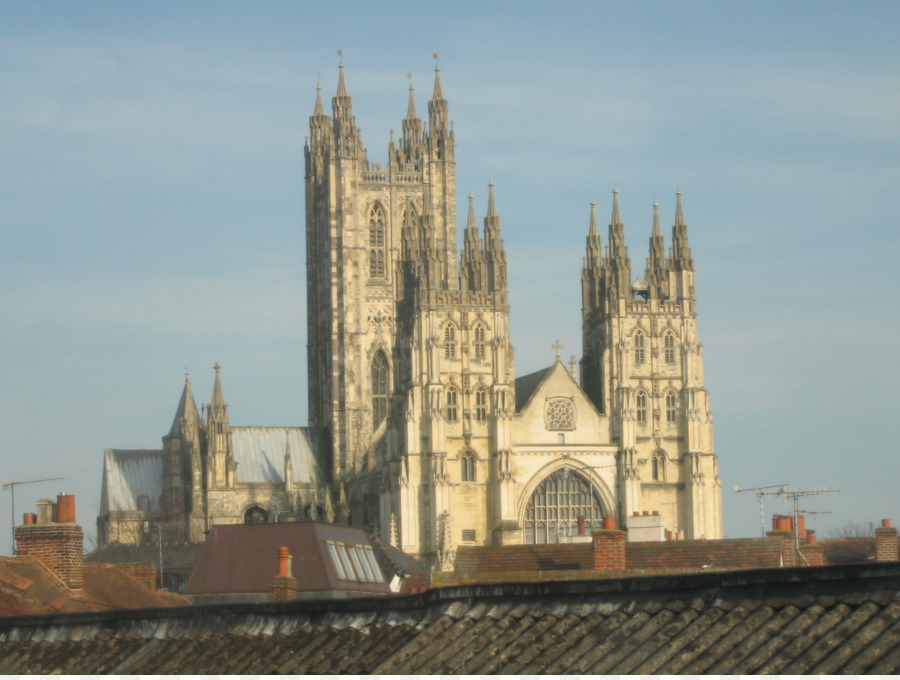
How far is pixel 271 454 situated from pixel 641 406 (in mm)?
24554

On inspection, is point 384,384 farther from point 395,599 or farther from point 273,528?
point 395,599

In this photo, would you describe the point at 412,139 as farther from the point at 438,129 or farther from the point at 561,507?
the point at 561,507

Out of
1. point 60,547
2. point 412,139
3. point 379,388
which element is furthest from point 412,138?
point 60,547

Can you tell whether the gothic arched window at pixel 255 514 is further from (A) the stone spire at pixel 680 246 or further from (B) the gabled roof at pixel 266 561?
(B) the gabled roof at pixel 266 561

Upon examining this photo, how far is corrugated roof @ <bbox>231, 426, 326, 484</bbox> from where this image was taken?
4151 inches

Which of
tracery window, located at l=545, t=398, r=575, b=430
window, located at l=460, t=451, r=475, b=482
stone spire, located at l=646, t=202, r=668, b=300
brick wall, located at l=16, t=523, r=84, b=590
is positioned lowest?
brick wall, located at l=16, t=523, r=84, b=590

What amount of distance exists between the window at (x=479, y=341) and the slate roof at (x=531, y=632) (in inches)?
2744

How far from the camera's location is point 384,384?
10456cm

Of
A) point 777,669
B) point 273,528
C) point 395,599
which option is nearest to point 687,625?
point 777,669

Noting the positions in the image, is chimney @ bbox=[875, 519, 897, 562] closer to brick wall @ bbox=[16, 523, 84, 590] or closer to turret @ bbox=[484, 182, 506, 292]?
brick wall @ bbox=[16, 523, 84, 590]

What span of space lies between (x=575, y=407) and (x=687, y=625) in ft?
249

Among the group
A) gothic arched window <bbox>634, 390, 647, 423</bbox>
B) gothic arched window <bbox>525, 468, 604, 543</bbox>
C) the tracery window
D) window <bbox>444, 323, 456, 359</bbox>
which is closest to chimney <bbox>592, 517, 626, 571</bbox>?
gothic arched window <bbox>525, 468, 604, 543</bbox>

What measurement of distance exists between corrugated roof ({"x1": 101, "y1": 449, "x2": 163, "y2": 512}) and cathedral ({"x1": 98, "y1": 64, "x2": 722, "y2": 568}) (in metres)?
0.14

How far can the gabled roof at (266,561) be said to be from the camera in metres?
38.1
